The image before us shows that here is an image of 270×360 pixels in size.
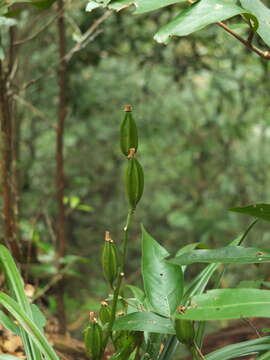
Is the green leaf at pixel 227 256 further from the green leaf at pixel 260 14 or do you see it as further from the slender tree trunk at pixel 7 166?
the slender tree trunk at pixel 7 166

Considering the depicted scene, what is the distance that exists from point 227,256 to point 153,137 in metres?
2.82

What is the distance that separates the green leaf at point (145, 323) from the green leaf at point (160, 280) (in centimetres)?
2

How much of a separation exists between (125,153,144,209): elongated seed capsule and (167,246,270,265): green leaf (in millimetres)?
123

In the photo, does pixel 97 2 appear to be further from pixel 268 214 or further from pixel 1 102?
pixel 1 102

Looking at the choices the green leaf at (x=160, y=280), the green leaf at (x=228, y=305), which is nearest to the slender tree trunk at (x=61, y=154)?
the green leaf at (x=160, y=280)

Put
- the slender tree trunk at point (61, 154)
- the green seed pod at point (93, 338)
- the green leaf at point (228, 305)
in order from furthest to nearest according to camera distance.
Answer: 1. the slender tree trunk at point (61, 154)
2. the green seed pod at point (93, 338)
3. the green leaf at point (228, 305)

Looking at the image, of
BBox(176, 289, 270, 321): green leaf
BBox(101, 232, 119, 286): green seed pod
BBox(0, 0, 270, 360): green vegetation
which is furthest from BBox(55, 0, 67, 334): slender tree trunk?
BBox(176, 289, 270, 321): green leaf

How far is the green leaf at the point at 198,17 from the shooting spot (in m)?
0.83

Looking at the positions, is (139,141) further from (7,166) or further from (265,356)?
(265,356)

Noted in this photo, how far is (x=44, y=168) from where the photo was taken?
3.71 metres

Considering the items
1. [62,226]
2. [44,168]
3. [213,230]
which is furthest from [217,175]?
[62,226]

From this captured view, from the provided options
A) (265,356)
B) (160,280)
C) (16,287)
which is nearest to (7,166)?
(16,287)

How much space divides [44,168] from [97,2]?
2845 mm

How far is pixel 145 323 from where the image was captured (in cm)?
94
